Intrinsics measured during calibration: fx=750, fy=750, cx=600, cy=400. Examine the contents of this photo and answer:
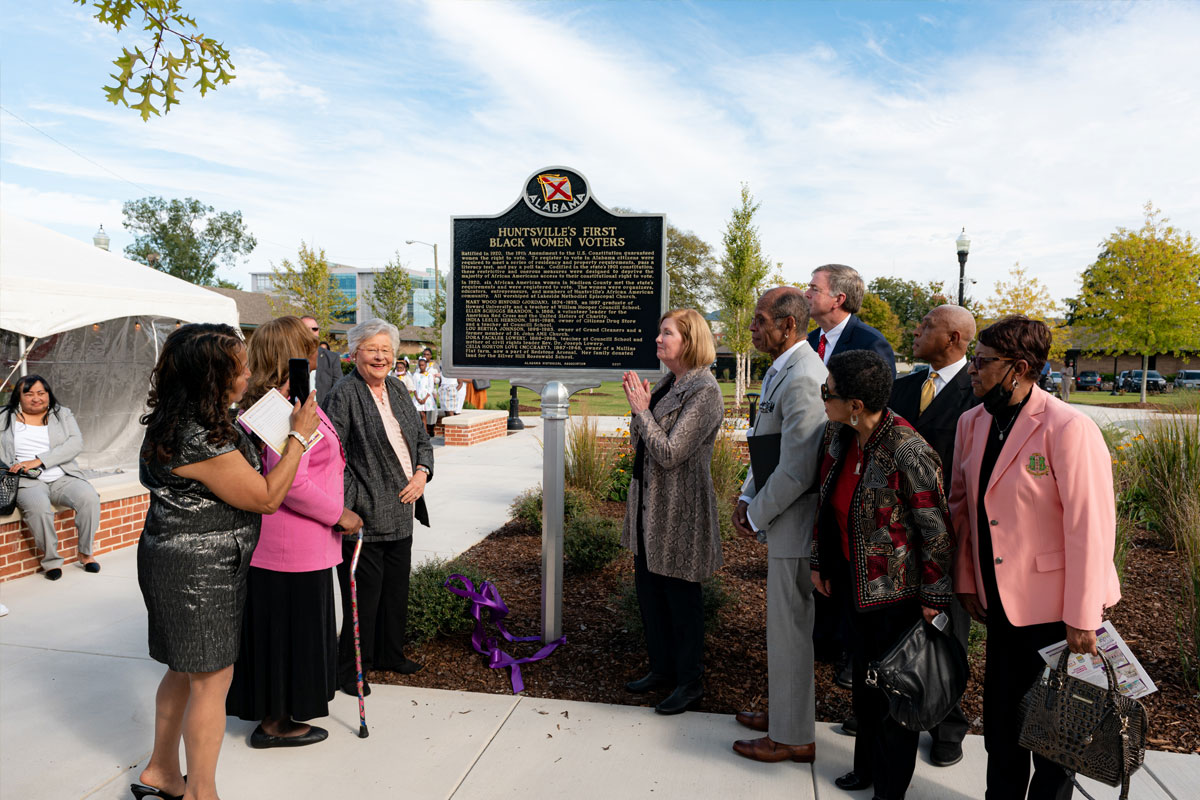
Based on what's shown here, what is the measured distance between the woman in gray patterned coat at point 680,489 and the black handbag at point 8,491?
500 cm

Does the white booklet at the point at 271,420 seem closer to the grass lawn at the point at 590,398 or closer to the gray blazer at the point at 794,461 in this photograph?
the gray blazer at the point at 794,461

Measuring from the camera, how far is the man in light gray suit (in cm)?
317

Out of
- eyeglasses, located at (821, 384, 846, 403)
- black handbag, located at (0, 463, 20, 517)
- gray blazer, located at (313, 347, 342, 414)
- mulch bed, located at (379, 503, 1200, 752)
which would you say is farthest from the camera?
gray blazer, located at (313, 347, 342, 414)

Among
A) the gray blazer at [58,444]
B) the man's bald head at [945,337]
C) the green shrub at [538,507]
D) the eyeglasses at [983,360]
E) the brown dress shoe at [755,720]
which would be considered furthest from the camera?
the green shrub at [538,507]

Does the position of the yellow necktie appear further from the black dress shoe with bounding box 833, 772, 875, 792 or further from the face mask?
the black dress shoe with bounding box 833, 772, 875, 792

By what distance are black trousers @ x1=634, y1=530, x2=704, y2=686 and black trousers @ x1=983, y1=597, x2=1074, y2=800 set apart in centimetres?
139

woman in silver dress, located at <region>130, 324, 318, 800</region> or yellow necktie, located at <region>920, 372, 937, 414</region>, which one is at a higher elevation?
yellow necktie, located at <region>920, 372, 937, 414</region>

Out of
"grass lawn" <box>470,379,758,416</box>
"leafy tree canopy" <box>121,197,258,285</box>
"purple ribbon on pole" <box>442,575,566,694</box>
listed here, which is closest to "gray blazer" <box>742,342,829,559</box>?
"purple ribbon on pole" <box>442,575,566,694</box>

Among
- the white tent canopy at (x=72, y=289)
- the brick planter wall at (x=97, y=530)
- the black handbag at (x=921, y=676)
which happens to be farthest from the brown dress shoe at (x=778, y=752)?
the white tent canopy at (x=72, y=289)

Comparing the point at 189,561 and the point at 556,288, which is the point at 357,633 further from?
the point at 556,288

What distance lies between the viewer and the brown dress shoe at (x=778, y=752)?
3303 millimetres

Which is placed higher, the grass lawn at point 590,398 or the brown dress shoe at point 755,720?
the brown dress shoe at point 755,720

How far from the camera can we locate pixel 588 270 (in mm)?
4652

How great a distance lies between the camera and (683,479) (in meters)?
3.75
